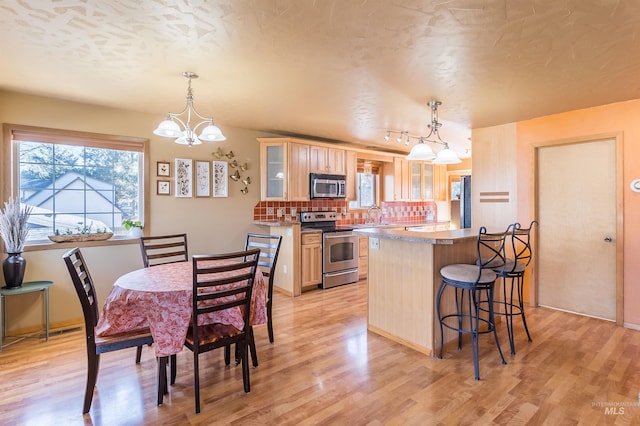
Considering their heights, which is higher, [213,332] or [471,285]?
[471,285]

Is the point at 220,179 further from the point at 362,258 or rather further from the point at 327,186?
the point at 362,258

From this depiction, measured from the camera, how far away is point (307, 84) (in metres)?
2.88

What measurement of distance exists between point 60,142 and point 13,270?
134 centimetres

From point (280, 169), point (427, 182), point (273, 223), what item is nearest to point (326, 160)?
point (280, 169)

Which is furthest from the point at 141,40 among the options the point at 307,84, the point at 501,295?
the point at 501,295

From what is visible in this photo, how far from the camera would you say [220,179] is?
4414 millimetres

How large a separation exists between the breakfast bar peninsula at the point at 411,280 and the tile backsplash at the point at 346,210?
2147 mm

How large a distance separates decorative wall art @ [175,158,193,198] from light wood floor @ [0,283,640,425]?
182 cm

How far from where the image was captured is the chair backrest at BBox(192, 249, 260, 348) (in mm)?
1938

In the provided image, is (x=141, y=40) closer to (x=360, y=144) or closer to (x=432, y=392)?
(x=432, y=392)

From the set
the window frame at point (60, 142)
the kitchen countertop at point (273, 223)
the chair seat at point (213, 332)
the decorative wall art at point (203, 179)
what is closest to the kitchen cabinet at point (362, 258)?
the kitchen countertop at point (273, 223)

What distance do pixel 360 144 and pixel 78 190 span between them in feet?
14.2

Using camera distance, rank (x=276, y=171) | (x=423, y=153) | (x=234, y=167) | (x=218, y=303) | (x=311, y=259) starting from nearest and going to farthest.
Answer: (x=218, y=303)
(x=423, y=153)
(x=234, y=167)
(x=311, y=259)
(x=276, y=171)

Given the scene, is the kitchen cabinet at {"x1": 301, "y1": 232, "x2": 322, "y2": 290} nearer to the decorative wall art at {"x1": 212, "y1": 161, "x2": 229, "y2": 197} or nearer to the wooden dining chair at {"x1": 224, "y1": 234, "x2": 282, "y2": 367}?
the wooden dining chair at {"x1": 224, "y1": 234, "x2": 282, "y2": 367}
